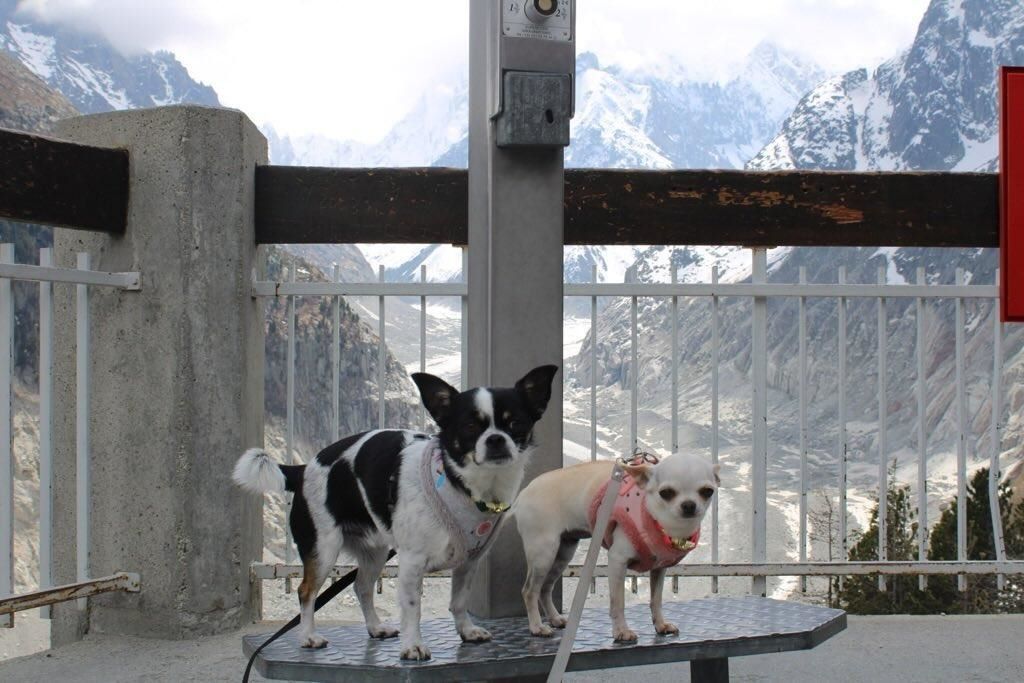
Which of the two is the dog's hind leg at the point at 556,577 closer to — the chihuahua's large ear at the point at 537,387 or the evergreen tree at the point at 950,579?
the chihuahua's large ear at the point at 537,387

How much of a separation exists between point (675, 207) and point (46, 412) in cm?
273

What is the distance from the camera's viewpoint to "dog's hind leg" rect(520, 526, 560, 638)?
2717 mm

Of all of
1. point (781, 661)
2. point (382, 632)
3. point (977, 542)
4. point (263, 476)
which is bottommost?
point (977, 542)

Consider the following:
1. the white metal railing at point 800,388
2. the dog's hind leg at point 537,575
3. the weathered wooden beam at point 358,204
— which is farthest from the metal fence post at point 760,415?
the dog's hind leg at point 537,575

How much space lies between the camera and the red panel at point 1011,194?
16.5 feet

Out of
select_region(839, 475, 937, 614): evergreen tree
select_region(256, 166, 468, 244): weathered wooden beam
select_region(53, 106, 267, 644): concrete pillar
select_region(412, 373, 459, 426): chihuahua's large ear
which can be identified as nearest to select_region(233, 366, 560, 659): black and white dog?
select_region(412, 373, 459, 426): chihuahua's large ear

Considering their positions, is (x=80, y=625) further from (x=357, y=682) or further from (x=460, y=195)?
(x=357, y=682)

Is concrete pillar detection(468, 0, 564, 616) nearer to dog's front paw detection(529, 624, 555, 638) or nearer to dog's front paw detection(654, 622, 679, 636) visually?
dog's front paw detection(529, 624, 555, 638)

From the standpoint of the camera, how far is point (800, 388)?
5.37m

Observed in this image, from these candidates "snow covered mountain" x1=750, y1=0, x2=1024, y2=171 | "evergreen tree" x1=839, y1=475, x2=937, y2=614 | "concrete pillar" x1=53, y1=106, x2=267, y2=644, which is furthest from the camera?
"snow covered mountain" x1=750, y1=0, x2=1024, y2=171

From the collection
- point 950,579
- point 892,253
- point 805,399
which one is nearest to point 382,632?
point 805,399

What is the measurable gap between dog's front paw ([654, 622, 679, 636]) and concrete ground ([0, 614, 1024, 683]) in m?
1.42

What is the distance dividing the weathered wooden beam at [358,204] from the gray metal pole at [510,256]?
1.83 metres

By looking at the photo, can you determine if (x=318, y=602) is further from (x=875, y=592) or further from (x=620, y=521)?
(x=875, y=592)
